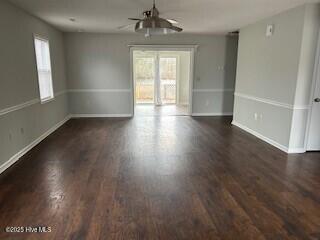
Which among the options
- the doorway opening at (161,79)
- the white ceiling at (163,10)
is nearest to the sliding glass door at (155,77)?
the doorway opening at (161,79)

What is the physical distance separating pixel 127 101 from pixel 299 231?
5566 mm

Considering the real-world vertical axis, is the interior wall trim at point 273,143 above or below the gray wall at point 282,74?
below

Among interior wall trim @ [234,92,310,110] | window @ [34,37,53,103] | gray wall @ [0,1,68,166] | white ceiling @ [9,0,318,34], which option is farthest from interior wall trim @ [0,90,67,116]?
interior wall trim @ [234,92,310,110]

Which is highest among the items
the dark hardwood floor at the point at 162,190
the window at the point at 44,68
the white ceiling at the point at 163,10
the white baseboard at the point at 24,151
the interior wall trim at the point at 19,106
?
the white ceiling at the point at 163,10

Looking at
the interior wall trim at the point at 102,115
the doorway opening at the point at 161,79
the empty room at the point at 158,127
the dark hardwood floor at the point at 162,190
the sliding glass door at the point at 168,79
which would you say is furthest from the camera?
the sliding glass door at the point at 168,79

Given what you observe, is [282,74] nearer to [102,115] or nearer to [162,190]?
[162,190]

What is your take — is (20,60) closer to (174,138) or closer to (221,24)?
(174,138)

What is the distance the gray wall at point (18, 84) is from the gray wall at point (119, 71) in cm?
151

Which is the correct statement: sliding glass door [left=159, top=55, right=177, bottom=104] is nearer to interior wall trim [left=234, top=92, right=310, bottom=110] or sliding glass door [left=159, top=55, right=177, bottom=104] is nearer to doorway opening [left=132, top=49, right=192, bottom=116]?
doorway opening [left=132, top=49, right=192, bottom=116]

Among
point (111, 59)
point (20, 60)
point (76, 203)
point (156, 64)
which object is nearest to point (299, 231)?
point (76, 203)

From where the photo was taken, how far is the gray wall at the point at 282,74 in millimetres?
3629

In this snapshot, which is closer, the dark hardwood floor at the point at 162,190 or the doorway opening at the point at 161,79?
the dark hardwood floor at the point at 162,190

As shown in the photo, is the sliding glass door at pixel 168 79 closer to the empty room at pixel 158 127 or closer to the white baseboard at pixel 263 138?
the empty room at pixel 158 127

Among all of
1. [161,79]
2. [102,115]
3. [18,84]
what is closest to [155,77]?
[161,79]
